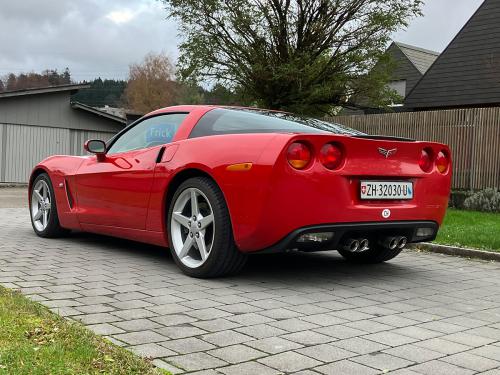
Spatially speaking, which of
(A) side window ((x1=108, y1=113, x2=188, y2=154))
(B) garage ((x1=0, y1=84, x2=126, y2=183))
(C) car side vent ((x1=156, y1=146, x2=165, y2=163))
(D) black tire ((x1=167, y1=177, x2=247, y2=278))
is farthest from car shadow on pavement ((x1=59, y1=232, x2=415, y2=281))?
(B) garage ((x1=0, y1=84, x2=126, y2=183))

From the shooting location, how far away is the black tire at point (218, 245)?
4.39 meters

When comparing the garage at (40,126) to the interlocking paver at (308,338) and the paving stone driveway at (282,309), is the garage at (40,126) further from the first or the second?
the interlocking paver at (308,338)

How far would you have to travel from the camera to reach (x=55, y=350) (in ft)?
8.68

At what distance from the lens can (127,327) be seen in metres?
3.25

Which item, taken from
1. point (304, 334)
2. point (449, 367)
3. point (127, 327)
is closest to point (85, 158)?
point (127, 327)

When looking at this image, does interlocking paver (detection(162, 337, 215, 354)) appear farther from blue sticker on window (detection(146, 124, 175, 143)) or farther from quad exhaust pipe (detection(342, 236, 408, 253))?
blue sticker on window (detection(146, 124, 175, 143))

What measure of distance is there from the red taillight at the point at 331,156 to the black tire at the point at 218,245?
2.68 feet

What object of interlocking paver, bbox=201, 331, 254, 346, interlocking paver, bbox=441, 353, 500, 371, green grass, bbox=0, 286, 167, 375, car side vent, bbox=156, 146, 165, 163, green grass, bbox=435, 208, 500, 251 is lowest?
interlocking paver, bbox=441, 353, 500, 371

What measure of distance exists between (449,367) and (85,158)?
4533mm

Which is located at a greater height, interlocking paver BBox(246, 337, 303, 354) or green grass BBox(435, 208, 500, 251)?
green grass BBox(435, 208, 500, 251)

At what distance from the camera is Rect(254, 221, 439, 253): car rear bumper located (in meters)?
4.14

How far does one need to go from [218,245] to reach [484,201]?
26.3 feet

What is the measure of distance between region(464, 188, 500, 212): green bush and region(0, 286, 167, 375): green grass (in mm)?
9359

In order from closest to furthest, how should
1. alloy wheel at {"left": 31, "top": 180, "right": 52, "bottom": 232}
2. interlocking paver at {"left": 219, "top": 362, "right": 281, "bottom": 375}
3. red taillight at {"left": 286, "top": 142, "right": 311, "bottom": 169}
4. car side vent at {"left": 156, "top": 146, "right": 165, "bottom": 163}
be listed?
1. interlocking paver at {"left": 219, "top": 362, "right": 281, "bottom": 375}
2. red taillight at {"left": 286, "top": 142, "right": 311, "bottom": 169}
3. car side vent at {"left": 156, "top": 146, "right": 165, "bottom": 163}
4. alloy wheel at {"left": 31, "top": 180, "right": 52, "bottom": 232}
